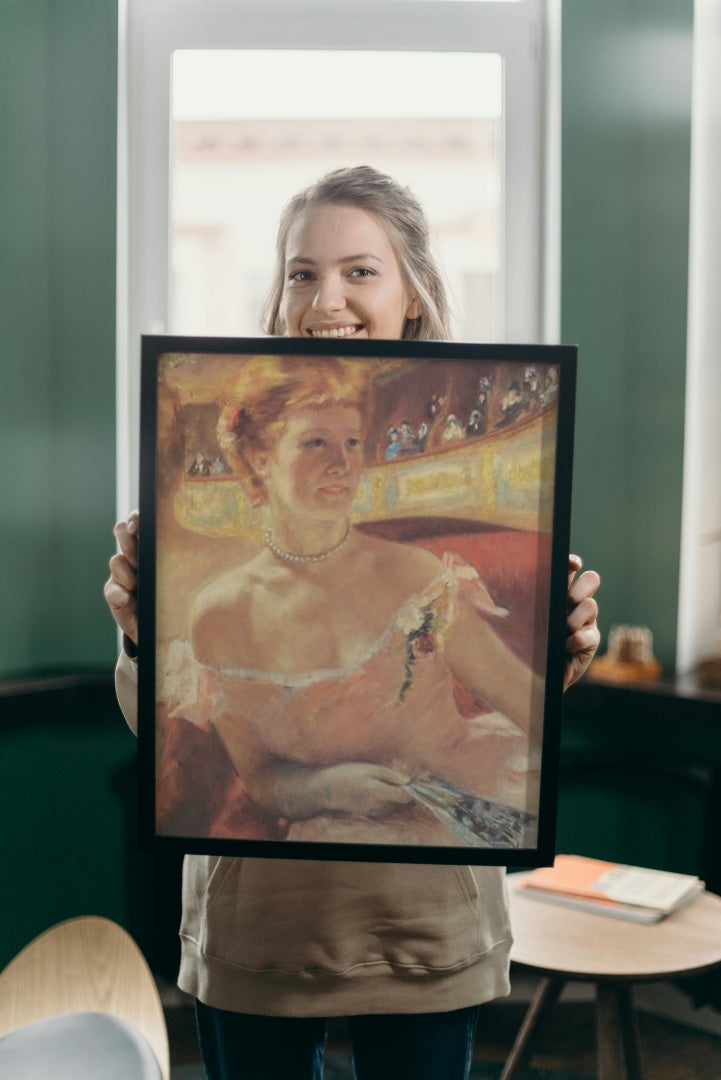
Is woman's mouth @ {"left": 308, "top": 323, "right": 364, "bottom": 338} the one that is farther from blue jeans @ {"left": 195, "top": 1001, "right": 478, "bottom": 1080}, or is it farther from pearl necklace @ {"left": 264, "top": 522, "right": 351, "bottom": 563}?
blue jeans @ {"left": 195, "top": 1001, "right": 478, "bottom": 1080}

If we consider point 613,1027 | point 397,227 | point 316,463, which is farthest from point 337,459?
point 613,1027

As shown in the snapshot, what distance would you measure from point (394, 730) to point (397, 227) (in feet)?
1.88

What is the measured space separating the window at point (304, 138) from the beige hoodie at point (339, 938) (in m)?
1.68

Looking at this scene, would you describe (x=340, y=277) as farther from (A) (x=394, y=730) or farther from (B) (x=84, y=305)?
(B) (x=84, y=305)

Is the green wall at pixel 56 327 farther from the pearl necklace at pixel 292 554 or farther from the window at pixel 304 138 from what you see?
the pearl necklace at pixel 292 554

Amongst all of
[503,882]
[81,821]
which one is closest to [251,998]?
[503,882]

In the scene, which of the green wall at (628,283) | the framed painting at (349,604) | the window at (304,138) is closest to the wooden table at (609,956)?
the framed painting at (349,604)

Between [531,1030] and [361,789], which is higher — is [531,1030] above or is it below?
below

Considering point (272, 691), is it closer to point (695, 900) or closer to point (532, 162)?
point (695, 900)

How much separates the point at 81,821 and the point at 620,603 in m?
1.46

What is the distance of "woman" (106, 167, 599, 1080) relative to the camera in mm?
1056

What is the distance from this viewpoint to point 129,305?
2.64m

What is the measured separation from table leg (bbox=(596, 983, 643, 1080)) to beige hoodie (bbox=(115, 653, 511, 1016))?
720mm

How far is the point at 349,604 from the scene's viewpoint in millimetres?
986
